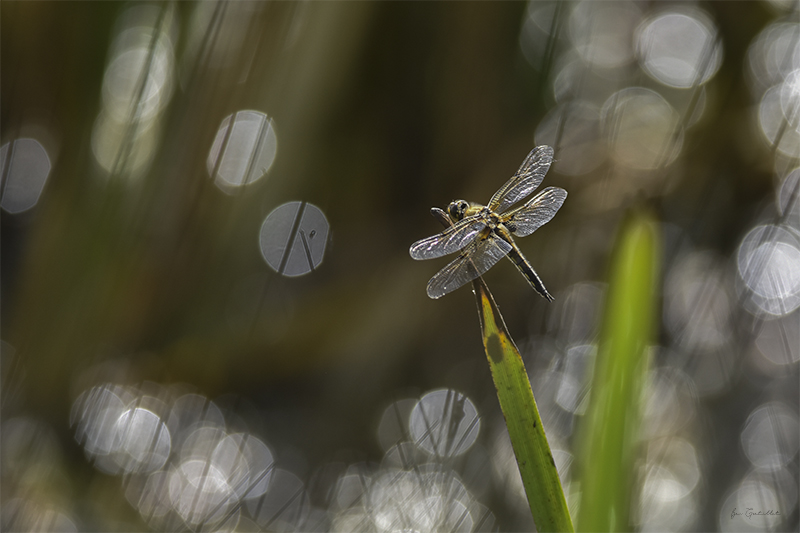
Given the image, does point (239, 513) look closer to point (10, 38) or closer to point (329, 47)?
point (329, 47)

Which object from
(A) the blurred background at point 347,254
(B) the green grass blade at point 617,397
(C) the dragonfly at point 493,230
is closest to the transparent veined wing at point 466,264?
(C) the dragonfly at point 493,230

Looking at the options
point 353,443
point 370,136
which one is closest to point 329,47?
point 370,136

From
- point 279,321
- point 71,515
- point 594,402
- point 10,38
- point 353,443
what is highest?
point 10,38

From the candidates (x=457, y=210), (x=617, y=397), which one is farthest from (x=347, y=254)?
(x=617, y=397)

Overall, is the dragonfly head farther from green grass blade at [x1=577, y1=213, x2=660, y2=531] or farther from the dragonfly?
green grass blade at [x1=577, y1=213, x2=660, y2=531]

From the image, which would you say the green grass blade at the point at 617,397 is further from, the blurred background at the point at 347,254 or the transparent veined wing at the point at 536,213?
the blurred background at the point at 347,254

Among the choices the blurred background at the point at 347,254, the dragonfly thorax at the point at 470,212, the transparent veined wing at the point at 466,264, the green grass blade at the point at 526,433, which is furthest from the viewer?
the blurred background at the point at 347,254
